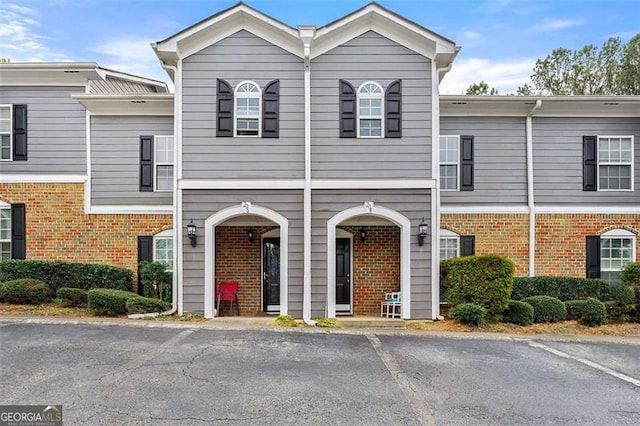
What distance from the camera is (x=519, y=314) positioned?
32.8ft

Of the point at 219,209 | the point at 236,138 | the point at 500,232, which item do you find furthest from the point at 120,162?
the point at 500,232

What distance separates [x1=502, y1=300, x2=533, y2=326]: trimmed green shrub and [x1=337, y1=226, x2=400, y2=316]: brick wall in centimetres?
282

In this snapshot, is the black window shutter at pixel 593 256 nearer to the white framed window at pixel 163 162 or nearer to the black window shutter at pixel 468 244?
the black window shutter at pixel 468 244

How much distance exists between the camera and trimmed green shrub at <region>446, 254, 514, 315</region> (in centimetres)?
961

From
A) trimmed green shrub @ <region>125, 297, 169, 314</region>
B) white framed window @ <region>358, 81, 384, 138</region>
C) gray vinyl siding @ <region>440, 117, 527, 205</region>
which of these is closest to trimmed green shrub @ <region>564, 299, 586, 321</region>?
gray vinyl siding @ <region>440, 117, 527, 205</region>

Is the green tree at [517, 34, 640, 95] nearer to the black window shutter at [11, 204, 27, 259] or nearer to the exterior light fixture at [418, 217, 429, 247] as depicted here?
the exterior light fixture at [418, 217, 429, 247]

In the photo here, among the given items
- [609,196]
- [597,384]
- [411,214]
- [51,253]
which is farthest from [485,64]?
[51,253]

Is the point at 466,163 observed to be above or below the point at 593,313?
above

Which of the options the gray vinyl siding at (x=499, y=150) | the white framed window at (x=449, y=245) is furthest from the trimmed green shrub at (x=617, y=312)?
the white framed window at (x=449, y=245)

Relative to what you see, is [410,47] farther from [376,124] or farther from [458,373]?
[458,373]

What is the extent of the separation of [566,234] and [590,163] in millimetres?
2100

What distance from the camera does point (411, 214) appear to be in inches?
417

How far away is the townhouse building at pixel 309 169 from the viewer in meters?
10.5

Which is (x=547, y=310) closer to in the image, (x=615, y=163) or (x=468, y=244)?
(x=468, y=244)
